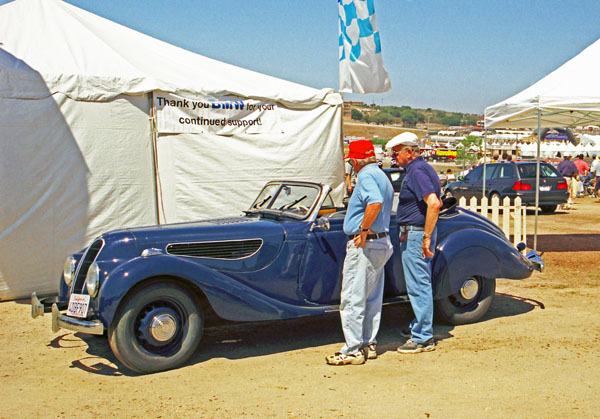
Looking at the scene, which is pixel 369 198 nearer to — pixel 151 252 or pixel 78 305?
pixel 151 252

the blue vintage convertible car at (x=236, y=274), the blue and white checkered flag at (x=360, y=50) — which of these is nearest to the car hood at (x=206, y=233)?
the blue vintage convertible car at (x=236, y=274)

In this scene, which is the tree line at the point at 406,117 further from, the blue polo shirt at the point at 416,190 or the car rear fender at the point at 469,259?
the blue polo shirt at the point at 416,190

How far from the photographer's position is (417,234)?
219 inches

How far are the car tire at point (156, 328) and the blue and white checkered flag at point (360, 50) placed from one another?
5.15 m

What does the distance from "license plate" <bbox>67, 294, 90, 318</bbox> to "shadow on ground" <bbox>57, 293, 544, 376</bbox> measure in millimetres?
510

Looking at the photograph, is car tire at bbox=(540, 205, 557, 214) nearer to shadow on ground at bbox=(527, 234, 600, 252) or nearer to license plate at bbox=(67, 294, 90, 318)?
shadow on ground at bbox=(527, 234, 600, 252)

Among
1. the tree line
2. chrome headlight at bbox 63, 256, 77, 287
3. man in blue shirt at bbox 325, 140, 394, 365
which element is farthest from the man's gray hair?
the tree line

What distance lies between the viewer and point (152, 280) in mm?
5055

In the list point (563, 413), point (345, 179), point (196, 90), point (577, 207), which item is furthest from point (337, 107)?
point (577, 207)

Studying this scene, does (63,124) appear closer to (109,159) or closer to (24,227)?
(109,159)

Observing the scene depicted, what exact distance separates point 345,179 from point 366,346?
4906 mm

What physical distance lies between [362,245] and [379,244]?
16 cm

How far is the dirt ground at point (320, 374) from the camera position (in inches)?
169

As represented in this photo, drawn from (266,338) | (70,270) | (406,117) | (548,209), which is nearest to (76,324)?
(70,270)
